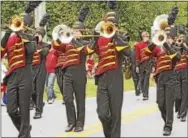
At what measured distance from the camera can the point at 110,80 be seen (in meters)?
9.52

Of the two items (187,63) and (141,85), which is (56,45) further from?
(141,85)

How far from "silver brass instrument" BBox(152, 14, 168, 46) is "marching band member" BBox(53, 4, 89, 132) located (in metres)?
1.30

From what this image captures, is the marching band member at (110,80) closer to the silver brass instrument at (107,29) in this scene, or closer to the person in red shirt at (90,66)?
the silver brass instrument at (107,29)

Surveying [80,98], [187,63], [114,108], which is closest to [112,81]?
[114,108]

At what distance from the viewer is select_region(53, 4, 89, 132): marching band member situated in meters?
11.4

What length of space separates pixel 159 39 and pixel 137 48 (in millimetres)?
6735

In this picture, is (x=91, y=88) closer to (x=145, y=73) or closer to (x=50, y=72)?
(x=145, y=73)

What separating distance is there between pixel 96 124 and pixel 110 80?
9.68ft

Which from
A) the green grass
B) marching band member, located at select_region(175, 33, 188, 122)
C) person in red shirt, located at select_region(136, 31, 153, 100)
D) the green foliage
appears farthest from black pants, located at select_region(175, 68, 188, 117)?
the green foliage

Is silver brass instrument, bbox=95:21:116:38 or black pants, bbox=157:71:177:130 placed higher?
silver brass instrument, bbox=95:21:116:38

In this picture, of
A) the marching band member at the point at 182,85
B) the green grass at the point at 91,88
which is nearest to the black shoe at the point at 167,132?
the marching band member at the point at 182,85

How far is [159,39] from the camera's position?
35.3 ft

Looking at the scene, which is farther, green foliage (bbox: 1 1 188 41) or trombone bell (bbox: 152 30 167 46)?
green foliage (bbox: 1 1 188 41)

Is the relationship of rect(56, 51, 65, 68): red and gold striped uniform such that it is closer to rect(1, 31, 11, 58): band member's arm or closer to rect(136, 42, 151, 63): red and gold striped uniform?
rect(1, 31, 11, 58): band member's arm
